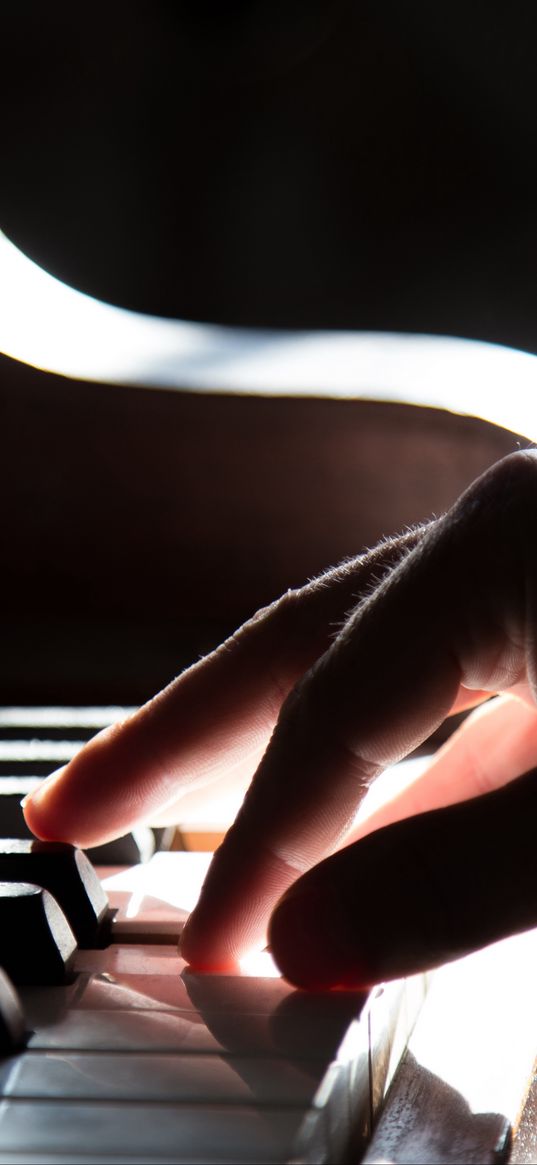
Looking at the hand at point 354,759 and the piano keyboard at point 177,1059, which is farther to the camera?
the hand at point 354,759

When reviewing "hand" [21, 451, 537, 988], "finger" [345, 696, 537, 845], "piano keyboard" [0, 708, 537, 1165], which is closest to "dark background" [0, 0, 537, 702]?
"hand" [21, 451, 537, 988]

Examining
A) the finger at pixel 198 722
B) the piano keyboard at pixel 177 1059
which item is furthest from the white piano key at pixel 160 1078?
the finger at pixel 198 722

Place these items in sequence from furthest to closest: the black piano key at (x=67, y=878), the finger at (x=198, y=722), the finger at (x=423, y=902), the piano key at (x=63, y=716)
→ 1. the piano key at (x=63, y=716)
2. the finger at (x=198, y=722)
3. the black piano key at (x=67, y=878)
4. the finger at (x=423, y=902)

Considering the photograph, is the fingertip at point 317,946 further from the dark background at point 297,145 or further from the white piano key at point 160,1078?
the dark background at point 297,145

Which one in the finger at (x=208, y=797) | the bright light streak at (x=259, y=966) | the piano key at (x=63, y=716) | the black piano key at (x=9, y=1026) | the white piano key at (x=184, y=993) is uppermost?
the piano key at (x=63, y=716)

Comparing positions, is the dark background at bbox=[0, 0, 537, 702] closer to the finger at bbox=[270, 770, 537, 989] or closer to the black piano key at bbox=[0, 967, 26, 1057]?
the finger at bbox=[270, 770, 537, 989]

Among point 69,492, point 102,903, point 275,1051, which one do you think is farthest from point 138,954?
point 69,492

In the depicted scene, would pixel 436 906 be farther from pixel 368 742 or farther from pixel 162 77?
pixel 162 77
